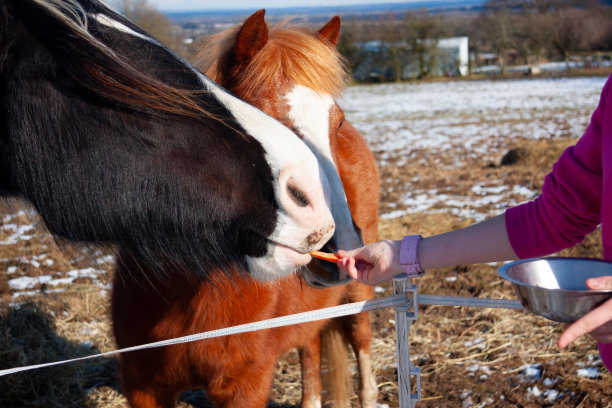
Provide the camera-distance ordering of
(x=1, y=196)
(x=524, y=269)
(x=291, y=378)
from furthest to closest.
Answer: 1. (x=291, y=378)
2. (x=1, y=196)
3. (x=524, y=269)

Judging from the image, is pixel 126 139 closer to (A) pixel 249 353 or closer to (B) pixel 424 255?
(B) pixel 424 255

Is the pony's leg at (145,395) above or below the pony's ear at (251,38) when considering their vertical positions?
below

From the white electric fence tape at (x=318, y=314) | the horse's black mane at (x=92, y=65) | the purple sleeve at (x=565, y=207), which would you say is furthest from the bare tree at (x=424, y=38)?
the horse's black mane at (x=92, y=65)

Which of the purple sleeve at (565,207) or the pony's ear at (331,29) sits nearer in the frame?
the purple sleeve at (565,207)

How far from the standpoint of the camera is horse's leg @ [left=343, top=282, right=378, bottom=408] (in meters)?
3.27

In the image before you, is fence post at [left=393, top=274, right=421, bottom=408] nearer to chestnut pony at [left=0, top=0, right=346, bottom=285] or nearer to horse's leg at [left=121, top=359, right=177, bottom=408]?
chestnut pony at [left=0, top=0, right=346, bottom=285]

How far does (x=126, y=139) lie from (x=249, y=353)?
1.10 metres

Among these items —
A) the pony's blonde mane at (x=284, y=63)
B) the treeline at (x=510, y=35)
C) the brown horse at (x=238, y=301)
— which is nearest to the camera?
the brown horse at (x=238, y=301)

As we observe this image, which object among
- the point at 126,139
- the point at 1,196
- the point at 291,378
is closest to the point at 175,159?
the point at 126,139

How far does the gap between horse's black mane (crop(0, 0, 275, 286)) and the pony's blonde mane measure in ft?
2.22

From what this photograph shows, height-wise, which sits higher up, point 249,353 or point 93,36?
point 93,36

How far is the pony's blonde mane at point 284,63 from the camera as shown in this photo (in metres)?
2.19

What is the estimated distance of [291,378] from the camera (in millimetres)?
3695

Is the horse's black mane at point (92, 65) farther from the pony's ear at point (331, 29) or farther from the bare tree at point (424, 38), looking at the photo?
the bare tree at point (424, 38)
